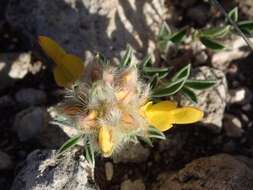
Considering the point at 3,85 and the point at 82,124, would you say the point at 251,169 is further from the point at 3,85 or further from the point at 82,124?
the point at 3,85

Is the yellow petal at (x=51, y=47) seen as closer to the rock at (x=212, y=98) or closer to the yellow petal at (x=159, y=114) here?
the yellow petal at (x=159, y=114)

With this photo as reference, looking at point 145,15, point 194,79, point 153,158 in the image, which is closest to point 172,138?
point 153,158

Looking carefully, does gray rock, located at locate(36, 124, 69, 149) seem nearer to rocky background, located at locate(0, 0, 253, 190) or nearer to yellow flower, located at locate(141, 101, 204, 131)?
rocky background, located at locate(0, 0, 253, 190)

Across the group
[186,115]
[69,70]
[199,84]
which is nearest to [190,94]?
[199,84]

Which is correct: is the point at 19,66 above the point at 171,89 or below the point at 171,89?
above

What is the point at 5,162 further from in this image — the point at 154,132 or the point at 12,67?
the point at 154,132

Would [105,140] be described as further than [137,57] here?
No

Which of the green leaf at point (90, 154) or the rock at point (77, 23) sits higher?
the rock at point (77, 23)

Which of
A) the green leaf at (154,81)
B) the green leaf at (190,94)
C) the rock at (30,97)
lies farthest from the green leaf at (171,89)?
the rock at (30,97)
